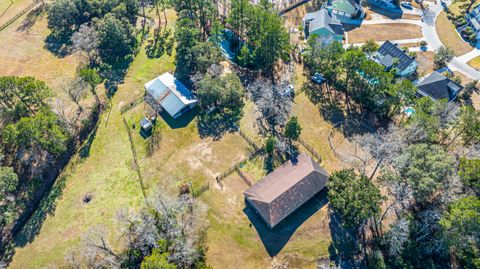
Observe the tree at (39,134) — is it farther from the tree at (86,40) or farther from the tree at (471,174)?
the tree at (471,174)

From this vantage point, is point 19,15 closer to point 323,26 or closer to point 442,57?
point 323,26

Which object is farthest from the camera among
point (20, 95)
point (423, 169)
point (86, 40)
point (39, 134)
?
point (86, 40)

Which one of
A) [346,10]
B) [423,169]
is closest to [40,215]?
[423,169]

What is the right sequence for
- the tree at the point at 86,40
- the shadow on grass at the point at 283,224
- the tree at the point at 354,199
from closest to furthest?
the tree at the point at 354,199 < the shadow on grass at the point at 283,224 < the tree at the point at 86,40

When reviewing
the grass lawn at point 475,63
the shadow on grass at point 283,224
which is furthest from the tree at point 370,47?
the shadow on grass at point 283,224

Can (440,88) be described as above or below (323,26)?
below

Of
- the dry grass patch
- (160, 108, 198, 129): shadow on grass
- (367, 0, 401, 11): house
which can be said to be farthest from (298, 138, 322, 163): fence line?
(367, 0, 401, 11): house

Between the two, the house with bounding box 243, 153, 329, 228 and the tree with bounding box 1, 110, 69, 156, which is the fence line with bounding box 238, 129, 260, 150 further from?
the tree with bounding box 1, 110, 69, 156
